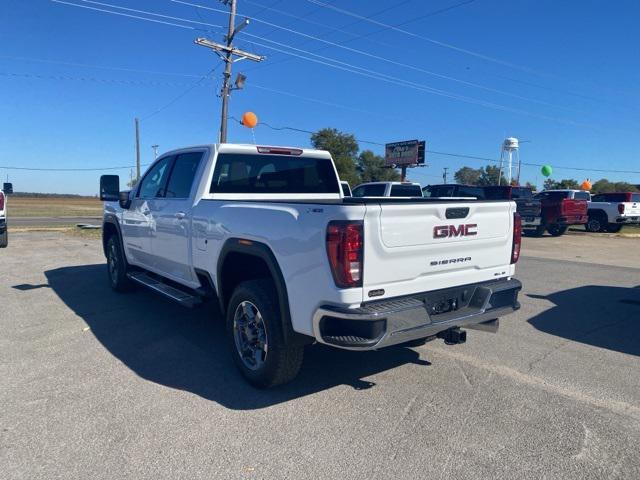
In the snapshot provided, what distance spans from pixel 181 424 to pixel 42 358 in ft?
6.78

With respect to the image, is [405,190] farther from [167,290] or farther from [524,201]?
[167,290]

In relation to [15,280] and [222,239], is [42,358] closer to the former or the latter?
[222,239]

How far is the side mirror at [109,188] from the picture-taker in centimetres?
700

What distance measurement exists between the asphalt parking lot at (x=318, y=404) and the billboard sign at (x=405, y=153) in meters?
31.2

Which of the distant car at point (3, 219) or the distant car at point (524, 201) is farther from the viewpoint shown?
the distant car at point (524, 201)

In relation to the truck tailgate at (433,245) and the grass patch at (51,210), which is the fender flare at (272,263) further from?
the grass patch at (51,210)

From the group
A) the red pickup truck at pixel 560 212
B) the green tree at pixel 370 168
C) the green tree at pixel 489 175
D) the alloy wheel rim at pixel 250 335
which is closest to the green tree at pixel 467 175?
the green tree at pixel 489 175

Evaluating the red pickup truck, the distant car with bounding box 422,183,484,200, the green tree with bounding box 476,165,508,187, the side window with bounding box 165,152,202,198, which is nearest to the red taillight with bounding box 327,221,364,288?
the side window with bounding box 165,152,202,198

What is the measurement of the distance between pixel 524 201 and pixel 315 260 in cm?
1727

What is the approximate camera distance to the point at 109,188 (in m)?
7.02

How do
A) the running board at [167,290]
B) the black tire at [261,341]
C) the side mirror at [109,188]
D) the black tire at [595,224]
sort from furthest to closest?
1. the black tire at [595,224]
2. the side mirror at [109,188]
3. the running board at [167,290]
4. the black tire at [261,341]

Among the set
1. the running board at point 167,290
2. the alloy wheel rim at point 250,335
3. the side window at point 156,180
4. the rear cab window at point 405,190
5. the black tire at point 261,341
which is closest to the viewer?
the black tire at point 261,341

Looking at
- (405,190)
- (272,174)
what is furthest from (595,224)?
(272,174)

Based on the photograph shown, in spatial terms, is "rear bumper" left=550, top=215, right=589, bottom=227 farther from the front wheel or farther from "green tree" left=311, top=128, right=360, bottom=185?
"green tree" left=311, top=128, right=360, bottom=185
